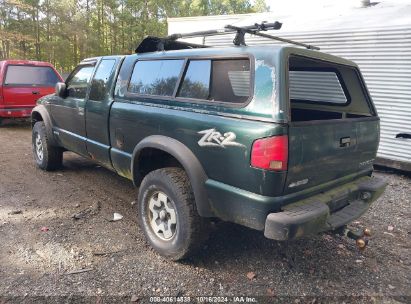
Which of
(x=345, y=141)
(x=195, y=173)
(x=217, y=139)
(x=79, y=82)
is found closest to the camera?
(x=217, y=139)

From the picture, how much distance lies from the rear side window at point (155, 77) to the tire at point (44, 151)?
7.85ft

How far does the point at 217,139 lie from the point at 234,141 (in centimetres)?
17

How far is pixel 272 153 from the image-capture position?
7.50 feet

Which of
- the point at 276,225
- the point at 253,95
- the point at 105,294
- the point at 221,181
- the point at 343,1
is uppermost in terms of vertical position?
the point at 343,1

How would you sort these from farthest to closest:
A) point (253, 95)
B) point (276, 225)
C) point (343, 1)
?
point (343, 1) → point (253, 95) → point (276, 225)

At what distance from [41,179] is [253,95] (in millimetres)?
4035

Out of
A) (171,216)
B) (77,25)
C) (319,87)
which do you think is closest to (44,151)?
(171,216)

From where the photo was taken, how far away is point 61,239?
3396 mm

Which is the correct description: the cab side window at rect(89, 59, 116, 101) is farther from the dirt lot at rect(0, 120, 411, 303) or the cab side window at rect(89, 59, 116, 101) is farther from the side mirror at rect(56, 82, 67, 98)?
the dirt lot at rect(0, 120, 411, 303)

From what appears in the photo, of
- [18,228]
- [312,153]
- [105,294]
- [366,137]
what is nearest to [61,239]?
[18,228]

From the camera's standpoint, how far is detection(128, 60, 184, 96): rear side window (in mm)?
3180

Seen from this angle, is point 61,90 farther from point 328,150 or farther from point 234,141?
point 328,150

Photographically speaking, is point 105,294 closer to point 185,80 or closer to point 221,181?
point 221,181

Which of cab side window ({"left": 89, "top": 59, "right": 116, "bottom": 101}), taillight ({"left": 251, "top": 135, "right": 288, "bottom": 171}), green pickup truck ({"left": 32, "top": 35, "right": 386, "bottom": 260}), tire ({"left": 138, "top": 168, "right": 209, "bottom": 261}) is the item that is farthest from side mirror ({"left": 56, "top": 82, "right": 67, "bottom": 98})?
taillight ({"left": 251, "top": 135, "right": 288, "bottom": 171})
